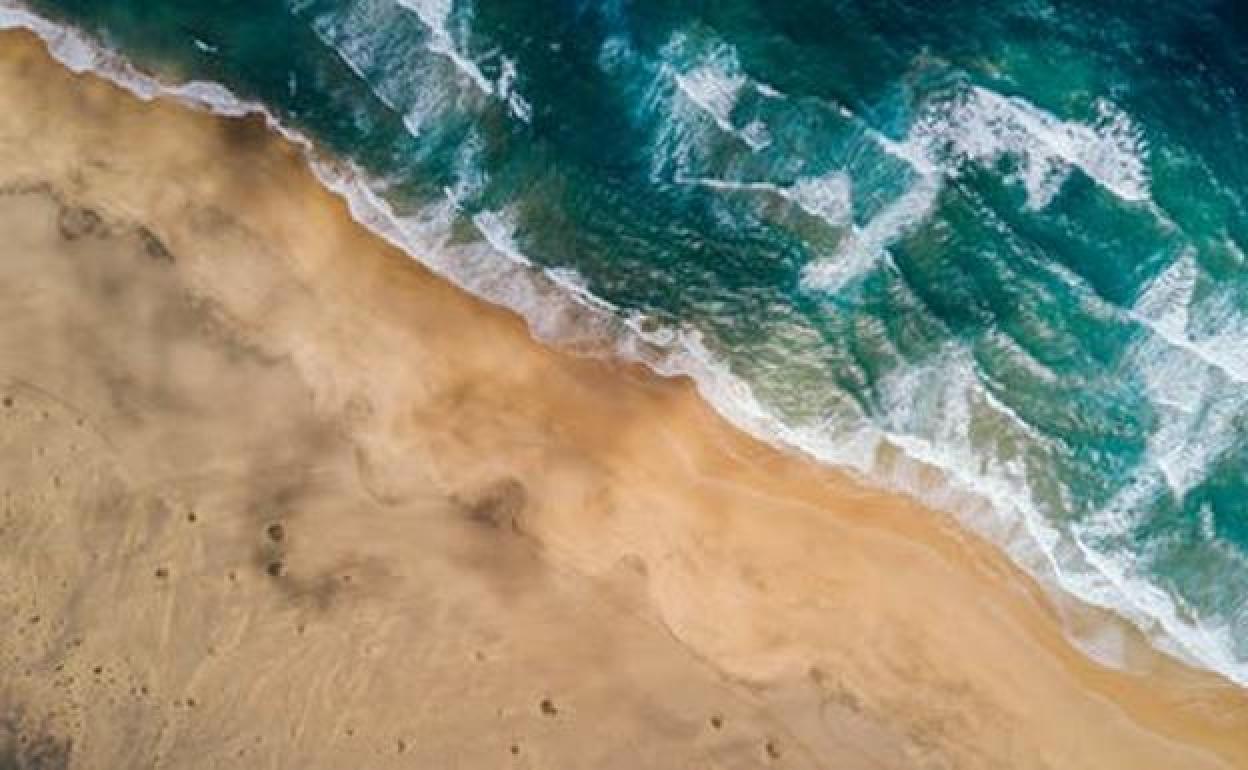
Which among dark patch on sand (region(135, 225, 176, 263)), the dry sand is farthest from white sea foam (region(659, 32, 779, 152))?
dark patch on sand (region(135, 225, 176, 263))

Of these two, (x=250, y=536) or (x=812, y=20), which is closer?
(x=250, y=536)

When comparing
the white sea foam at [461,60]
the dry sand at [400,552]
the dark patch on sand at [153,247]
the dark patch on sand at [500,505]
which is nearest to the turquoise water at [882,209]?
the white sea foam at [461,60]

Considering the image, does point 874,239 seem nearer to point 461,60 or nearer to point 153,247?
point 461,60

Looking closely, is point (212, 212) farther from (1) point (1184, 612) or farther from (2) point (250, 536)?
(1) point (1184, 612)

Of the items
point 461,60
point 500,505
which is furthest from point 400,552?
point 461,60

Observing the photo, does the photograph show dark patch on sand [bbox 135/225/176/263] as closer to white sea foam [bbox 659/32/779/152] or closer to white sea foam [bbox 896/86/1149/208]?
white sea foam [bbox 659/32/779/152]

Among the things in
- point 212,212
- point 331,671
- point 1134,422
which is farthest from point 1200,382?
point 212,212
